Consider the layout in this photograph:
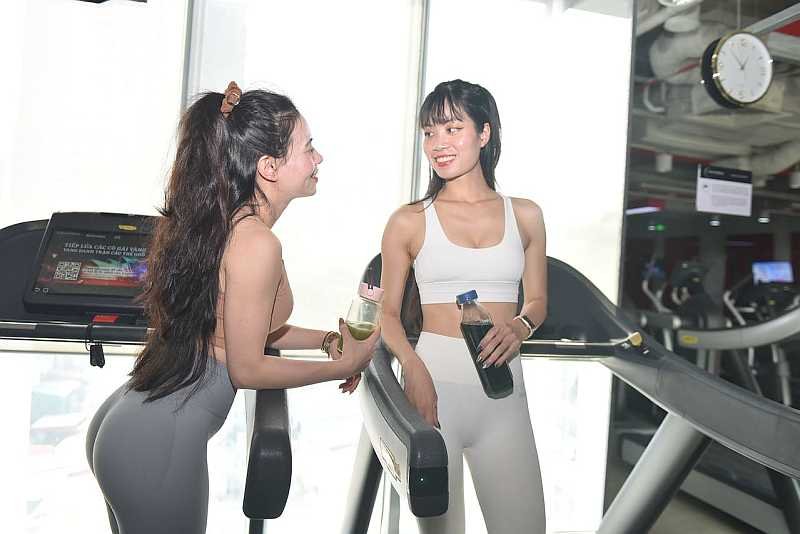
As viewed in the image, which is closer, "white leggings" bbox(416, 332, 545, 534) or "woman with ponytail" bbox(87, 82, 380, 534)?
"woman with ponytail" bbox(87, 82, 380, 534)

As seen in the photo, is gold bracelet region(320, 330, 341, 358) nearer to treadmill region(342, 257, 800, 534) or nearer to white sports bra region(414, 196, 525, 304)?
treadmill region(342, 257, 800, 534)

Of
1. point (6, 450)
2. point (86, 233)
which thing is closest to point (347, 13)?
point (86, 233)

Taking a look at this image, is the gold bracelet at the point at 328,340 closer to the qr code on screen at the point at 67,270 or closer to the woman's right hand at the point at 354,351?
the woman's right hand at the point at 354,351

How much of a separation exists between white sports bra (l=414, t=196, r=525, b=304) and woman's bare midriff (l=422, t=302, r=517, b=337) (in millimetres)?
15

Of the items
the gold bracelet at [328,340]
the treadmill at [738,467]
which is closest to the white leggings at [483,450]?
the gold bracelet at [328,340]

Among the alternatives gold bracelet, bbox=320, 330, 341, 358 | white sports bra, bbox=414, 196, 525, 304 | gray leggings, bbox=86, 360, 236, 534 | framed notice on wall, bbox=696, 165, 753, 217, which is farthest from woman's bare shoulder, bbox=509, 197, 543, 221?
framed notice on wall, bbox=696, 165, 753, 217

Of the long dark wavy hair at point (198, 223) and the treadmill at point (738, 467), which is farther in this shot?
the treadmill at point (738, 467)

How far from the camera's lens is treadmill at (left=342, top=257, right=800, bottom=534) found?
1285mm

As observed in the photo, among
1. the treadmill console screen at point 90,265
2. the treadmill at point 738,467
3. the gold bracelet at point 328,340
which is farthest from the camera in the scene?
the treadmill at point 738,467

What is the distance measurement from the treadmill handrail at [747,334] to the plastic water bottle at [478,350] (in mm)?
2085

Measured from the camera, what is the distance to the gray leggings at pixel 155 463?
1.21m

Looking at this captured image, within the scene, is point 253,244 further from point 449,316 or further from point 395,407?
point 449,316

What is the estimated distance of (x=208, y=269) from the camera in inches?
48.9

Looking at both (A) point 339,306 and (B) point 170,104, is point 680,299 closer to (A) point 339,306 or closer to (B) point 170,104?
(A) point 339,306
